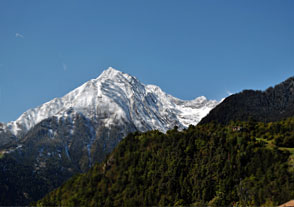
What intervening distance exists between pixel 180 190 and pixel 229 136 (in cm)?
3618

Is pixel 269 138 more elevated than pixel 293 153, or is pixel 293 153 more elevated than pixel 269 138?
pixel 269 138

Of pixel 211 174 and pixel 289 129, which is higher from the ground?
pixel 289 129

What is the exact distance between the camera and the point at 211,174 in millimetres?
182500

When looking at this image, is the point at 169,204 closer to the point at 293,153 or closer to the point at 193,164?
the point at 193,164

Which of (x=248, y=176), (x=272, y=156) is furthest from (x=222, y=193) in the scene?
(x=272, y=156)

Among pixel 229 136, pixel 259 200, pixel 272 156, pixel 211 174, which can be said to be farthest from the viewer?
pixel 229 136

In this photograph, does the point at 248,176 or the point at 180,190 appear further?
the point at 180,190

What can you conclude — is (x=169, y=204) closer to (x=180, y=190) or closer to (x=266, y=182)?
(x=180, y=190)

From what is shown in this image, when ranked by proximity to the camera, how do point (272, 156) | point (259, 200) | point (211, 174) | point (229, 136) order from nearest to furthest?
1. point (259, 200)
2. point (272, 156)
3. point (211, 174)
4. point (229, 136)

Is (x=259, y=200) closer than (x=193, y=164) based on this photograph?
Yes

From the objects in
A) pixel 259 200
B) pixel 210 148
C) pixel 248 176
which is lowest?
pixel 259 200

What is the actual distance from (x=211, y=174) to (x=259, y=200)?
3439 centimetres

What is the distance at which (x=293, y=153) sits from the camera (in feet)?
550

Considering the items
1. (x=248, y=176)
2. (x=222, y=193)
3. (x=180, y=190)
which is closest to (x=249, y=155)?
(x=248, y=176)
